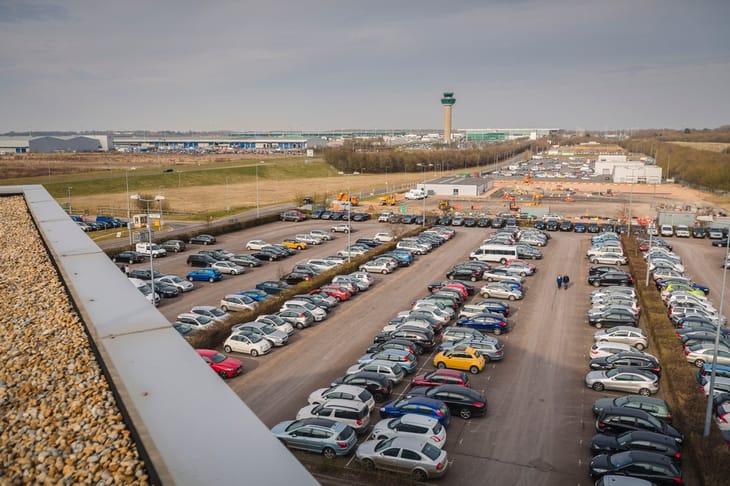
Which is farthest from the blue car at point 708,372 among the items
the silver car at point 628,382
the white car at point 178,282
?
the white car at point 178,282

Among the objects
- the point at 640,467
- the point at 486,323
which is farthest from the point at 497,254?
the point at 640,467

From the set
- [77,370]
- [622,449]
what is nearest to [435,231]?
[622,449]

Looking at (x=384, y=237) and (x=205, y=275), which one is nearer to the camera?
(x=205, y=275)

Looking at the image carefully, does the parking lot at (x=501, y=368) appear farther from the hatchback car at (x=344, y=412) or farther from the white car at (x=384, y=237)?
the white car at (x=384, y=237)

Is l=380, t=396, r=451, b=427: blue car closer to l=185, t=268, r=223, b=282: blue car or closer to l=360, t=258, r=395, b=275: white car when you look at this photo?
l=360, t=258, r=395, b=275: white car

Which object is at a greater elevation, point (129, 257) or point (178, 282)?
point (129, 257)

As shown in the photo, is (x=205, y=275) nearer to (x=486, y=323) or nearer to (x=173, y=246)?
(x=173, y=246)
